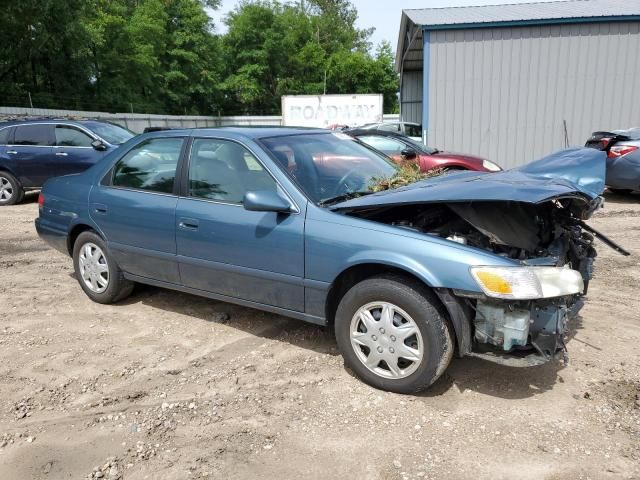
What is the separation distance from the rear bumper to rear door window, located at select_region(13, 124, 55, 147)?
6.43 meters

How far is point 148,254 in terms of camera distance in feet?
14.7

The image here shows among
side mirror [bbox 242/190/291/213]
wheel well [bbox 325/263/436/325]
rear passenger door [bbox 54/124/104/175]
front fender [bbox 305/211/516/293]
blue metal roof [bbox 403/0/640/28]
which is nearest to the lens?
front fender [bbox 305/211/516/293]

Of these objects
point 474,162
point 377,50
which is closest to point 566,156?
point 474,162

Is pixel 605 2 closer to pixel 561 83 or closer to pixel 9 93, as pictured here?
pixel 561 83

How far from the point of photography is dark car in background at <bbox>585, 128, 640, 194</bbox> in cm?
964

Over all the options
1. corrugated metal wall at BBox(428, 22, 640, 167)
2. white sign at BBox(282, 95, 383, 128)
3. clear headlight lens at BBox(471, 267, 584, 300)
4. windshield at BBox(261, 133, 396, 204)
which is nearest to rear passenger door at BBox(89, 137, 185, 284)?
windshield at BBox(261, 133, 396, 204)

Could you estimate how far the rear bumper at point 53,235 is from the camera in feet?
17.0

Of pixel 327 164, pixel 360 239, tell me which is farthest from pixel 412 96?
pixel 360 239

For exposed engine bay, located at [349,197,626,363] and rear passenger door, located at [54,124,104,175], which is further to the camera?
rear passenger door, located at [54,124,104,175]

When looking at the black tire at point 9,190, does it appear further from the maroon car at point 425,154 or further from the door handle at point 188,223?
the door handle at point 188,223

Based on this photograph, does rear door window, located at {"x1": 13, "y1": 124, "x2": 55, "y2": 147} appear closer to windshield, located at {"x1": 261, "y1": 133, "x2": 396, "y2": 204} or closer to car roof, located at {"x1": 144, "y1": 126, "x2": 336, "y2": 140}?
car roof, located at {"x1": 144, "y1": 126, "x2": 336, "y2": 140}

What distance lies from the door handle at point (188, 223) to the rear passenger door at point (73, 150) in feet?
24.8

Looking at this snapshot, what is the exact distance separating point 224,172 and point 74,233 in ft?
6.49

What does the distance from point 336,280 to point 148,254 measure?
182 cm
